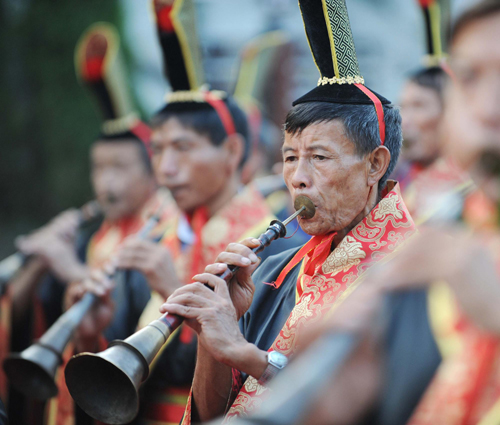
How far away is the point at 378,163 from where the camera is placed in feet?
8.36

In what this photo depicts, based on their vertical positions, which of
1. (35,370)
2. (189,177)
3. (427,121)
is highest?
(189,177)

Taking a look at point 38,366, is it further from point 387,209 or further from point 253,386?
point 387,209

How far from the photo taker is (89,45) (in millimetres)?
6145

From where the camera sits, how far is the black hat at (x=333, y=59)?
256 cm

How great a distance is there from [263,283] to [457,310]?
5.25 feet

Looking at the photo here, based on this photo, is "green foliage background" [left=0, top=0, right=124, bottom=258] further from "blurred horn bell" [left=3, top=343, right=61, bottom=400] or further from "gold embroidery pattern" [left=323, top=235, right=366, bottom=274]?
"gold embroidery pattern" [left=323, top=235, right=366, bottom=274]

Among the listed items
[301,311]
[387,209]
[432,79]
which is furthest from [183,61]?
[301,311]

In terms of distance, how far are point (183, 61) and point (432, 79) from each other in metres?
1.91

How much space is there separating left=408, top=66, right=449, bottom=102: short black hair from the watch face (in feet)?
10.2

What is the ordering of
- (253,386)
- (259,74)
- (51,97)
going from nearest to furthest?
(253,386) < (259,74) < (51,97)

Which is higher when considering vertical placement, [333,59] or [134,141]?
[333,59]

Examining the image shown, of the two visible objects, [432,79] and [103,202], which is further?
[103,202]

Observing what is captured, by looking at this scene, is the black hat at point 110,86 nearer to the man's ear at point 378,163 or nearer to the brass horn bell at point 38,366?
the brass horn bell at point 38,366

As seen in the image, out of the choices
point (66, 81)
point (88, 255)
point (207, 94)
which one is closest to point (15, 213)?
point (66, 81)
